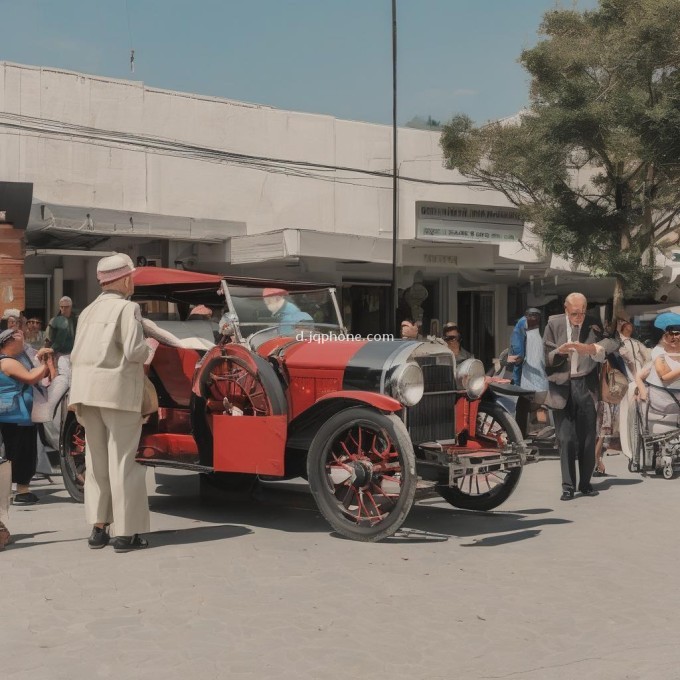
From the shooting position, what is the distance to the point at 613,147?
19000 mm

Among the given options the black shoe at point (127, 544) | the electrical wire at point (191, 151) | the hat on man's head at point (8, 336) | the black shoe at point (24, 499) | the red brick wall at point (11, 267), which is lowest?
the black shoe at point (24, 499)

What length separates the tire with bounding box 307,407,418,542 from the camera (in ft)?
22.1

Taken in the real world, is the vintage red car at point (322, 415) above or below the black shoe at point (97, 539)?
above

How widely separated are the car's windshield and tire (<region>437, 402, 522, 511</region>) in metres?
1.58

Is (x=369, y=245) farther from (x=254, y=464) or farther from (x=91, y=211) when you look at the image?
(x=254, y=464)

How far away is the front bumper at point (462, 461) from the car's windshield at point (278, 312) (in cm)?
169

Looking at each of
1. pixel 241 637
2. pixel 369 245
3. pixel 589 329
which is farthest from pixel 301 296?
pixel 369 245

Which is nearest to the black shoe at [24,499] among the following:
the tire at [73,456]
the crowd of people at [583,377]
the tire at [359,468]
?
the tire at [73,456]

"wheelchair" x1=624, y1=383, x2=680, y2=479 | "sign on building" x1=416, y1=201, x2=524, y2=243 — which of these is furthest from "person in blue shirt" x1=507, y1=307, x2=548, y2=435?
"sign on building" x1=416, y1=201, x2=524, y2=243

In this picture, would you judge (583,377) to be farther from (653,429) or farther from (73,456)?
(73,456)

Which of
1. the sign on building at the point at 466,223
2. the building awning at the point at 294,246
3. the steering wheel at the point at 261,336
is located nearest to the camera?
the steering wheel at the point at 261,336

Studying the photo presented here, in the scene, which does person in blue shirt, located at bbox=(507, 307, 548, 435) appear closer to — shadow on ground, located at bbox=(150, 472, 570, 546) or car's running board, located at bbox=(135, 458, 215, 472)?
Answer: shadow on ground, located at bbox=(150, 472, 570, 546)

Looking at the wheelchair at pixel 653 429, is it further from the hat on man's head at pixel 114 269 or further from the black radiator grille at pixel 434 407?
the hat on man's head at pixel 114 269

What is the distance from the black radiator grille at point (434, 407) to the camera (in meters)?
7.36
